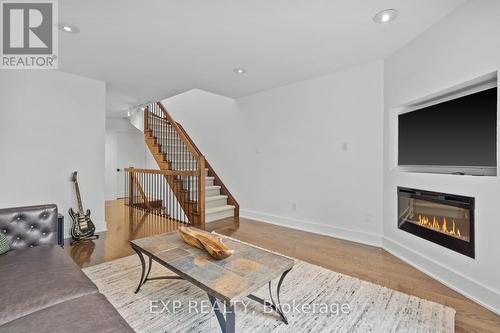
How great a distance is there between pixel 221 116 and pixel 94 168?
2.68 m

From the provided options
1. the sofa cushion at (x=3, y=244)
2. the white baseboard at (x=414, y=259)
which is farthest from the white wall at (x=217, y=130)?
the sofa cushion at (x=3, y=244)

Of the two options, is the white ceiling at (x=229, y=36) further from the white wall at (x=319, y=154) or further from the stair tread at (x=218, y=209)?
the stair tread at (x=218, y=209)

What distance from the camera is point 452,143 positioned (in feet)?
7.52

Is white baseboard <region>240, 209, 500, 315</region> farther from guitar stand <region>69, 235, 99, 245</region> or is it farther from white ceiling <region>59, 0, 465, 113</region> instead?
guitar stand <region>69, 235, 99, 245</region>

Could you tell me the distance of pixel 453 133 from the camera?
229cm

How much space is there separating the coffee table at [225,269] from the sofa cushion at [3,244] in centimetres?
89

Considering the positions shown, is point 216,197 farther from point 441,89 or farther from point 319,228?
point 441,89

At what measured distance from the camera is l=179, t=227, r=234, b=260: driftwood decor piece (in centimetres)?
160

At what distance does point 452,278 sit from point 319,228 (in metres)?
1.72

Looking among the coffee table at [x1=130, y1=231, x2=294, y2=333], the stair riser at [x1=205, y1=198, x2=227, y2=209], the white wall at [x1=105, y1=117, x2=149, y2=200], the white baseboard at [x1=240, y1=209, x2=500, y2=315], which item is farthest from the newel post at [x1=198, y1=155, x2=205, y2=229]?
the white wall at [x1=105, y1=117, x2=149, y2=200]

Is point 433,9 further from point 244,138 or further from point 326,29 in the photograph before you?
point 244,138

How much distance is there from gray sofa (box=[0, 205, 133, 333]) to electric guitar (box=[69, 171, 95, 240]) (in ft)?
4.82

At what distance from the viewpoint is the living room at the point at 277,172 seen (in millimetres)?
1622

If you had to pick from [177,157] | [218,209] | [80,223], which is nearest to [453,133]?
[218,209]
